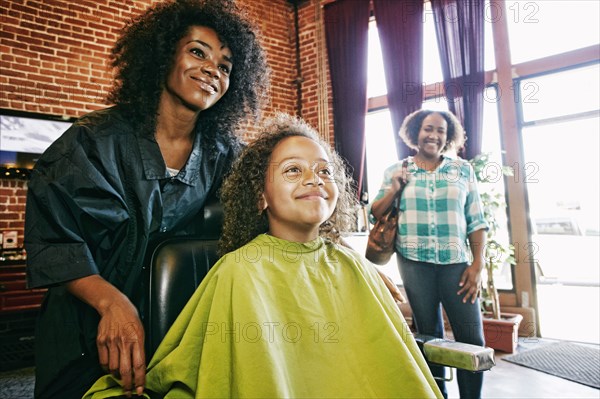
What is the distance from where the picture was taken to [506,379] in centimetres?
296

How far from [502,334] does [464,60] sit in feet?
8.12

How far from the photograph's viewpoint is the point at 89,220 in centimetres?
112

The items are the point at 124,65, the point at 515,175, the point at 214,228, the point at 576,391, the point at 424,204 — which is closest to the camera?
the point at 214,228

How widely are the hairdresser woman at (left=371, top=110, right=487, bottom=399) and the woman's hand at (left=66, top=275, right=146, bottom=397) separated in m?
1.64

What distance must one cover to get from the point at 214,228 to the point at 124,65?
2.36ft

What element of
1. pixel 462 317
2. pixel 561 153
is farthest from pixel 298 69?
pixel 462 317

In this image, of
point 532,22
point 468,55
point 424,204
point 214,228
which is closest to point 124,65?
point 214,228

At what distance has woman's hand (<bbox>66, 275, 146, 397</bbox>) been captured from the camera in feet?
3.10

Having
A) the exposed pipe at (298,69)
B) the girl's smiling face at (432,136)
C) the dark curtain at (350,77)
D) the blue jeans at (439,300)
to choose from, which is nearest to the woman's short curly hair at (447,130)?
the girl's smiling face at (432,136)

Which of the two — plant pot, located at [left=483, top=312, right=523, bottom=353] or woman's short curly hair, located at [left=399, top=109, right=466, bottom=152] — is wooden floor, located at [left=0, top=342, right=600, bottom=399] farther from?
woman's short curly hair, located at [left=399, top=109, right=466, bottom=152]

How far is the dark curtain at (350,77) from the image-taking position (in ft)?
16.0

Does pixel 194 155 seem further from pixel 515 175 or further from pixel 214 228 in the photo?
pixel 515 175

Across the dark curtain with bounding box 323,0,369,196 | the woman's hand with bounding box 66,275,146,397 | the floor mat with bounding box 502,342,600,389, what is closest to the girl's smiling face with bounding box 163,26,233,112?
the woman's hand with bounding box 66,275,146,397

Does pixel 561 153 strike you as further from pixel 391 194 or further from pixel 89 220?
pixel 89 220
